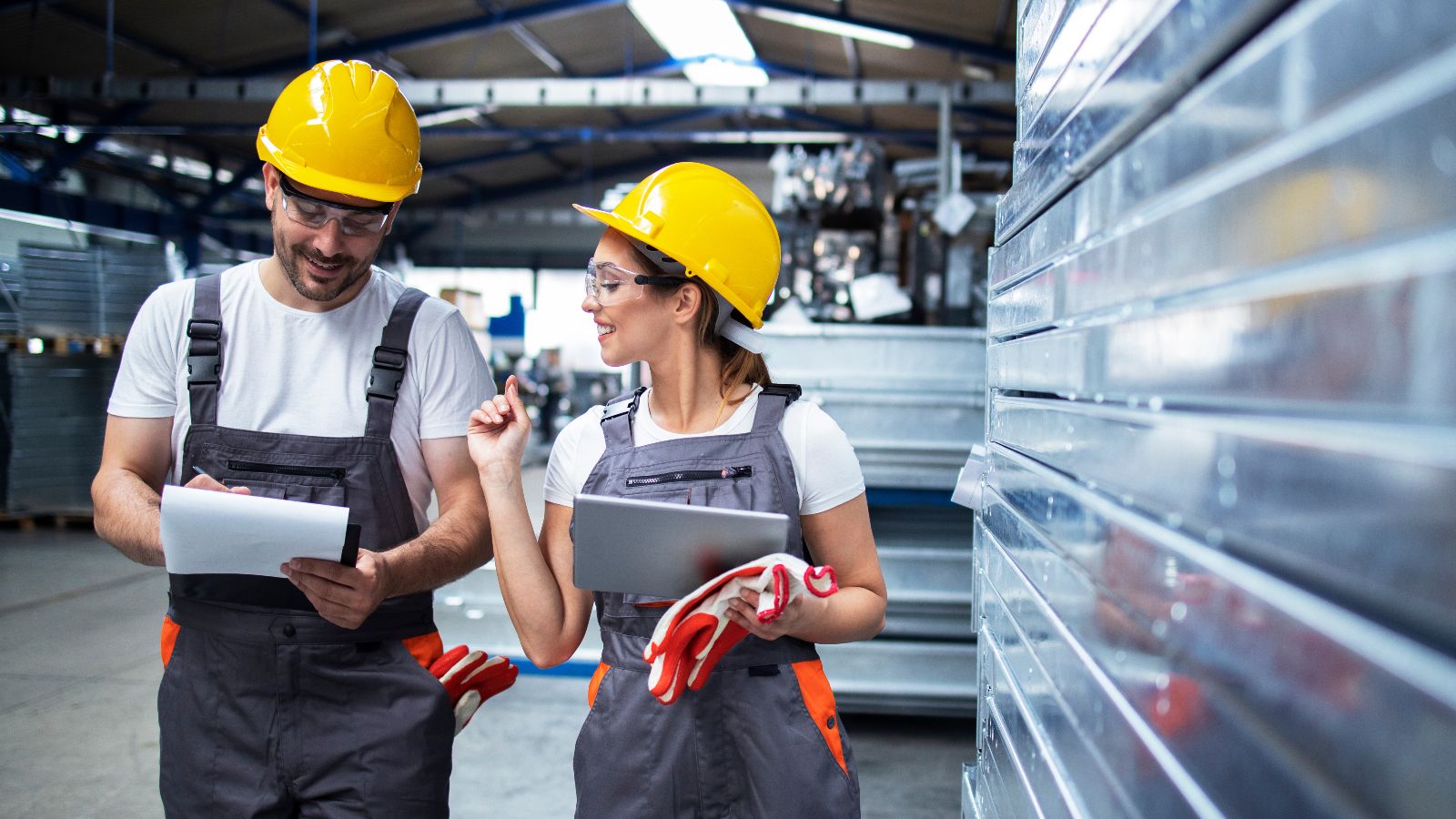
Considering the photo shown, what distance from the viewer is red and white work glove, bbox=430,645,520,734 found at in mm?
1850

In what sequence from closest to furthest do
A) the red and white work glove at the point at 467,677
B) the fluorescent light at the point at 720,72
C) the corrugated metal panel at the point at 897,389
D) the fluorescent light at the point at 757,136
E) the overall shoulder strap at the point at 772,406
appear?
1. the overall shoulder strap at the point at 772,406
2. the red and white work glove at the point at 467,677
3. the corrugated metal panel at the point at 897,389
4. the fluorescent light at the point at 757,136
5. the fluorescent light at the point at 720,72

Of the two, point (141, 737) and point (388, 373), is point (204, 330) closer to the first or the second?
point (388, 373)

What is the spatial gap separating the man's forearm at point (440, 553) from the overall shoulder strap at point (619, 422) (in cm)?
32

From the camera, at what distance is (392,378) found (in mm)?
1781

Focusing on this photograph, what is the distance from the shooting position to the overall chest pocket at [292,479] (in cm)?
173

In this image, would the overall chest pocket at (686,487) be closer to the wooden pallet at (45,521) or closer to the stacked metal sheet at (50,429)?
the stacked metal sheet at (50,429)

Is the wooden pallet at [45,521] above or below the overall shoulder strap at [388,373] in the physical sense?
below

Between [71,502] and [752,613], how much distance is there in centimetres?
891

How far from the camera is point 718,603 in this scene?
1.33 metres

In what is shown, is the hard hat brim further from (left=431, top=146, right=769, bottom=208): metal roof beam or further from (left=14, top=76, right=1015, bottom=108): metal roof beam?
(left=431, top=146, right=769, bottom=208): metal roof beam

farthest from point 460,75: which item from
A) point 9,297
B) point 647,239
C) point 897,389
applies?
point 647,239

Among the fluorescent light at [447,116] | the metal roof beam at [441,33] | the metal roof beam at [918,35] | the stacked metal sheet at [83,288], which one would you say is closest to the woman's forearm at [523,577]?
the stacked metal sheet at [83,288]

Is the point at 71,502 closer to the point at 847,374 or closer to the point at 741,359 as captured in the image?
the point at 847,374

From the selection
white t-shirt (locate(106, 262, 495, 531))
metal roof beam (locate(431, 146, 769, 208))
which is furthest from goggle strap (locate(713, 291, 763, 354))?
metal roof beam (locate(431, 146, 769, 208))
